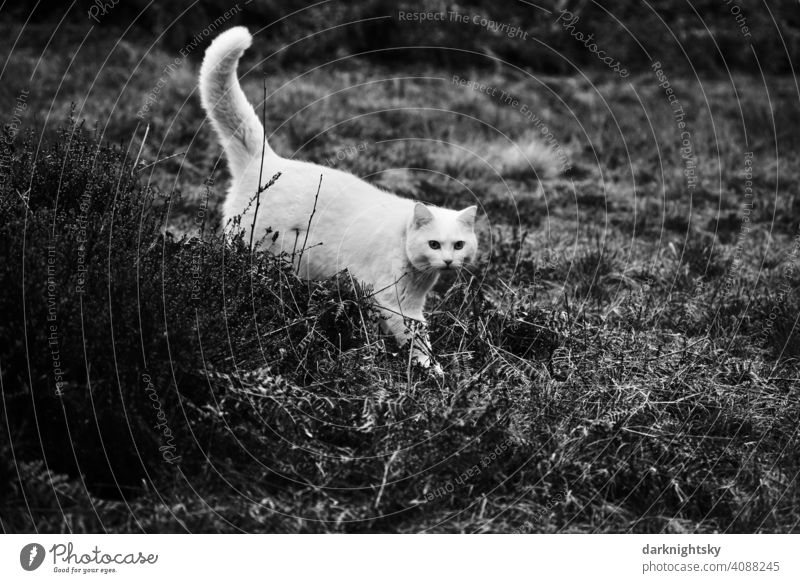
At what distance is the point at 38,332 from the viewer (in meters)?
2.85

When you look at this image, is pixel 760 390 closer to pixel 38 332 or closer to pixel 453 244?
pixel 453 244

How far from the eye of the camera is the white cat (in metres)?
4.23

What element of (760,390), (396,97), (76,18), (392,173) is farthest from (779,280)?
(76,18)

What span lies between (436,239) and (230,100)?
1713 mm
